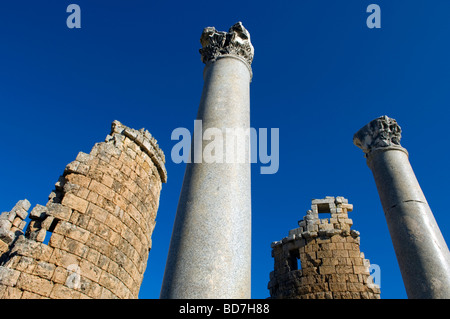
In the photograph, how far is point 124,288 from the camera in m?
8.14

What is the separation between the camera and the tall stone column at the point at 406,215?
7.04 metres

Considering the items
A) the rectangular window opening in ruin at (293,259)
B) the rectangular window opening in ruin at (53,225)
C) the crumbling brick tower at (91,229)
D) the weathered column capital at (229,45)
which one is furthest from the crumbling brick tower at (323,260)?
the rectangular window opening in ruin at (53,225)

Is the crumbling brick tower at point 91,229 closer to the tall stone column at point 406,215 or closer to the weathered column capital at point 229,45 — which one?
the weathered column capital at point 229,45

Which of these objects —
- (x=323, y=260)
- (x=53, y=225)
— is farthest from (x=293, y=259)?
(x=53, y=225)

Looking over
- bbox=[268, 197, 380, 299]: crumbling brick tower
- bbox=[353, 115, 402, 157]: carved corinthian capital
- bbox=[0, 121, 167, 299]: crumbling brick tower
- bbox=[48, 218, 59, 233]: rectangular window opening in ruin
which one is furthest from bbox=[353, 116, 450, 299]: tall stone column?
bbox=[48, 218, 59, 233]: rectangular window opening in ruin

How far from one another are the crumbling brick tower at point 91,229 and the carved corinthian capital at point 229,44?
391 cm

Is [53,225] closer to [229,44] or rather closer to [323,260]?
[229,44]

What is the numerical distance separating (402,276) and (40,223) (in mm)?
8121

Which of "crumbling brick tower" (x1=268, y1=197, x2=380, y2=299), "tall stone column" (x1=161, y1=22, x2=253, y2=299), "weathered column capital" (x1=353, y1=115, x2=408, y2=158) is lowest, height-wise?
"tall stone column" (x1=161, y1=22, x2=253, y2=299)

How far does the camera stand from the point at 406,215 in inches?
320

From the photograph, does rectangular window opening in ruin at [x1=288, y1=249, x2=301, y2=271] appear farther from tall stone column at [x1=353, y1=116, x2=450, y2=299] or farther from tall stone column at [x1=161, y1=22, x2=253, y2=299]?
tall stone column at [x1=161, y1=22, x2=253, y2=299]

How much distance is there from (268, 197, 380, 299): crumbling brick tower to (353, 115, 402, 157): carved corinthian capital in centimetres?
375

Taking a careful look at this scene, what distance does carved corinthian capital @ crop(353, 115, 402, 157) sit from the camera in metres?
9.91
